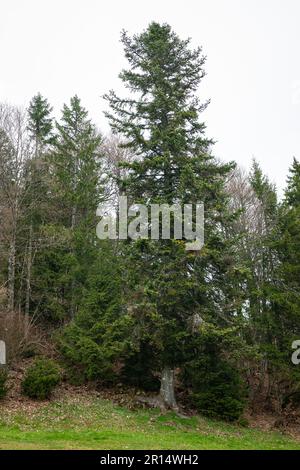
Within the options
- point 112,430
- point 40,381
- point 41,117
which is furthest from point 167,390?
point 41,117

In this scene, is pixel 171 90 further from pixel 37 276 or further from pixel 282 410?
pixel 282 410

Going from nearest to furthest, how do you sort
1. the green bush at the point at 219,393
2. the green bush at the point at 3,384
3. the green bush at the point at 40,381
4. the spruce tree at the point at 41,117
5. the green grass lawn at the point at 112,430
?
1. the green grass lawn at the point at 112,430
2. the green bush at the point at 3,384
3. the green bush at the point at 40,381
4. the green bush at the point at 219,393
5. the spruce tree at the point at 41,117

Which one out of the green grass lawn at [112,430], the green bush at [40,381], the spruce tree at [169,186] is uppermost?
the spruce tree at [169,186]

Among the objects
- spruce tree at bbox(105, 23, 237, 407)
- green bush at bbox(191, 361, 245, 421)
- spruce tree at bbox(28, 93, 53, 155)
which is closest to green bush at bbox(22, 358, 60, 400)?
spruce tree at bbox(105, 23, 237, 407)

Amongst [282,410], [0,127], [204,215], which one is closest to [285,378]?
[282,410]

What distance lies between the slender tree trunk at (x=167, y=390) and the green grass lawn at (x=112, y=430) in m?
0.49

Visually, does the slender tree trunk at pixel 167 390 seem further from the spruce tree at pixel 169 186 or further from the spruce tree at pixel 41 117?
the spruce tree at pixel 41 117

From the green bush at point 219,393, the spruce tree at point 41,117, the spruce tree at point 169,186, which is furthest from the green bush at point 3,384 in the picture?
the spruce tree at point 41,117

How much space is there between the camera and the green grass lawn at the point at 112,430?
10503mm

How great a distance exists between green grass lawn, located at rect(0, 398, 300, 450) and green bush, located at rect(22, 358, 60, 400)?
527mm

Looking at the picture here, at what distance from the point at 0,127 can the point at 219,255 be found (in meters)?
12.8

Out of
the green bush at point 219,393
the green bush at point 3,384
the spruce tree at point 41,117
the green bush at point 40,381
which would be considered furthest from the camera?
the spruce tree at point 41,117

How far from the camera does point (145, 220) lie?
1522cm

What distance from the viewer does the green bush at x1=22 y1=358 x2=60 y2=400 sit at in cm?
1404
